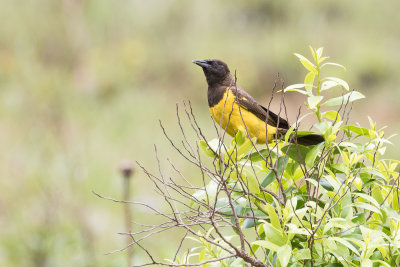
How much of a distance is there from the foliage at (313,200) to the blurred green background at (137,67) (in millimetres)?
4441

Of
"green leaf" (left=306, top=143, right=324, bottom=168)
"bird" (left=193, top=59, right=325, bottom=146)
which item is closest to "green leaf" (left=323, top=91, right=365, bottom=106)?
"green leaf" (left=306, top=143, right=324, bottom=168)

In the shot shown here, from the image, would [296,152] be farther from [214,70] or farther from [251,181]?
[214,70]

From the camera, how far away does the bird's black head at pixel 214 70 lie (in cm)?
317

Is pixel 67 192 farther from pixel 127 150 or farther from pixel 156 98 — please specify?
pixel 156 98

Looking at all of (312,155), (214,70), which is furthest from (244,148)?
(214,70)

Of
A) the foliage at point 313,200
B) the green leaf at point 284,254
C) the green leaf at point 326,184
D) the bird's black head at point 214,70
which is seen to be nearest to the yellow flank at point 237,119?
the bird's black head at point 214,70

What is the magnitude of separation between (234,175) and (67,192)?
4891 millimetres

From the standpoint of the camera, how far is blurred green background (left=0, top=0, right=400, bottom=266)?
272 inches

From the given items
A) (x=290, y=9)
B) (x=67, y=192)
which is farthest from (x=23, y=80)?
(x=290, y=9)

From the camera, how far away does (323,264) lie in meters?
1.50

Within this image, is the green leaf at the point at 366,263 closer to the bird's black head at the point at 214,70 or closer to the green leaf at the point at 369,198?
the green leaf at the point at 369,198

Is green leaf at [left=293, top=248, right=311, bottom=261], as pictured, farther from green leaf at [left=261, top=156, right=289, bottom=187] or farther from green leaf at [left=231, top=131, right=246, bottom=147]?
green leaf at [left=231, top=131, right=246, bottom=147]

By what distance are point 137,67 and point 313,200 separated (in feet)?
24.9

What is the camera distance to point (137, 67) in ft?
29.6
